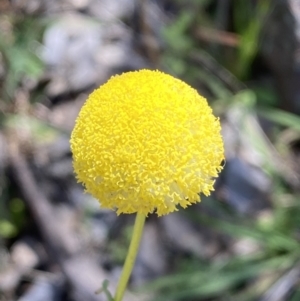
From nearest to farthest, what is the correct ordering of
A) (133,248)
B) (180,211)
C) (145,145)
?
1. (145,145)
2. (133,248)
3. (180,211)

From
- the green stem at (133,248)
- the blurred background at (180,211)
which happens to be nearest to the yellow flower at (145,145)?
the green stem at (133,248)

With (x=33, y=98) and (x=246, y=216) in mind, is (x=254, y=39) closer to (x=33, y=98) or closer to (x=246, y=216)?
(x=246, y=216)

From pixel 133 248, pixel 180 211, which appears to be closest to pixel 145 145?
pixel 133 248

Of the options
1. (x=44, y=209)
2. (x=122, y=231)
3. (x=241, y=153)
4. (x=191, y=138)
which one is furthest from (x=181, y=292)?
(x=191, y=138)

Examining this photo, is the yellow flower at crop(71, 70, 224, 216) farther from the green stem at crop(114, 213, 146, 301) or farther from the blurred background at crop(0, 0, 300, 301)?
the blurred background at crop(0, 0, 300, 301)

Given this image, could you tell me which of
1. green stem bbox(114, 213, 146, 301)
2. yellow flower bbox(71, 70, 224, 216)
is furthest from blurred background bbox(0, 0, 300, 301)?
yellow flower bbox(71, 70, 224, 216)

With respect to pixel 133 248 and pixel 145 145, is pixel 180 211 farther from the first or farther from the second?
pixel 145 145

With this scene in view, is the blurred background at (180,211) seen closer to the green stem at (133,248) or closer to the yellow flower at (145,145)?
the green stem at (133,248)
